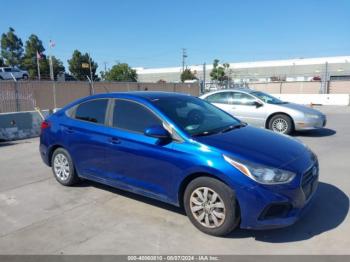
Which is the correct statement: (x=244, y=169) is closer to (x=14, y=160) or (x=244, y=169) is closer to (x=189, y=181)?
(x=189, y=181)

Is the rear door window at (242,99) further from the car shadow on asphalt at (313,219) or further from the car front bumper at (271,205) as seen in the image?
the car front bumper at (271,205)

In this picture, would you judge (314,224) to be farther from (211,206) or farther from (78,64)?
(78,64)

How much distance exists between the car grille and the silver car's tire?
616cm

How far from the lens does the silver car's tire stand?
10281mm

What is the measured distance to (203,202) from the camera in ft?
13.0

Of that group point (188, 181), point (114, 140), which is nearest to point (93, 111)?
point (114, 140)

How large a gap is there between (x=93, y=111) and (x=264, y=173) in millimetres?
2861

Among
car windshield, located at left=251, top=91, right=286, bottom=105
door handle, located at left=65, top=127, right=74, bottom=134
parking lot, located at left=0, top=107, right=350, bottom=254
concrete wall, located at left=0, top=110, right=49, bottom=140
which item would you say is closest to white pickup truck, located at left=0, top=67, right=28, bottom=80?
concrete wall, located at left=0, top=110, right=49, bottom=140

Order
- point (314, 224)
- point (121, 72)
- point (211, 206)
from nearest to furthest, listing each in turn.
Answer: point (211, 206) → point (314, 224) → point (121, 72)

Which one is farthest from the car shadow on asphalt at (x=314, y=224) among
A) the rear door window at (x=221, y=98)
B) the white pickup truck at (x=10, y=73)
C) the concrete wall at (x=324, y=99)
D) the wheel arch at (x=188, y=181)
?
the white pickup truck at (x=10, y=73)

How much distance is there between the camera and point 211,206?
3904mm

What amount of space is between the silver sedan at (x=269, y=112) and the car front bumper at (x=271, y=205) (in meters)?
6.76

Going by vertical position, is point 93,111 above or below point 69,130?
above

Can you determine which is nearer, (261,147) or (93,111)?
(261,147)
